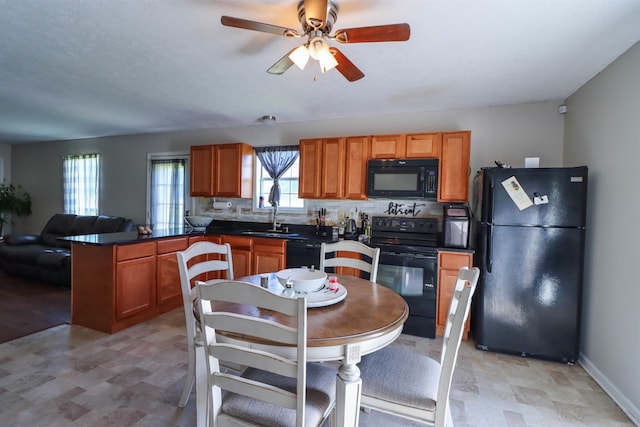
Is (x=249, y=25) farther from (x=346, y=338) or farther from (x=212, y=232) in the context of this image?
(x=212, y=232)

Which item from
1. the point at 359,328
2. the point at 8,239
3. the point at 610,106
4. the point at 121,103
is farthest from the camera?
the point at 8,239

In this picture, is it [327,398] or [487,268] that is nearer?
[327,398]

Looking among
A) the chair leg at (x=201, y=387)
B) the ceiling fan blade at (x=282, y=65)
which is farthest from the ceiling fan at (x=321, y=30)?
the chair leg at (x=201, y=387)

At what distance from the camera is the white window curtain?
498 centimetres

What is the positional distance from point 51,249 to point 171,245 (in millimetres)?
2653

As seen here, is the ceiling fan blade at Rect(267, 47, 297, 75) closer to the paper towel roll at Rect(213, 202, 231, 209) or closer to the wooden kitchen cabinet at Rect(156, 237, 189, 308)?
the wooden kitchen cabinet at Rect(156, 237, 189, 308)

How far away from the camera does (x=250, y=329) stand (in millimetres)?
1094

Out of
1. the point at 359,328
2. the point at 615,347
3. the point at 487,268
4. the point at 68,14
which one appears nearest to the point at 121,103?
the point at 68,14

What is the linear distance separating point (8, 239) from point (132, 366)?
4.49 m

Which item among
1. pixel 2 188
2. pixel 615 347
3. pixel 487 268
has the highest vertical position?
pixel 2 188

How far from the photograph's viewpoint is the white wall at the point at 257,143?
3271 mm

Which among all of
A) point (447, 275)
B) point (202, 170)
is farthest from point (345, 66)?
point (202, 170)

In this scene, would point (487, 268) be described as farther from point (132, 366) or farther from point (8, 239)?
point (8, 239)

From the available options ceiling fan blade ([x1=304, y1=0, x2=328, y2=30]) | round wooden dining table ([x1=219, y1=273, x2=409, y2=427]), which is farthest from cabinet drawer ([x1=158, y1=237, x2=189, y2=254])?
ceiling fan blade ([x1=304, y1=0, x2=328, y2=30])
